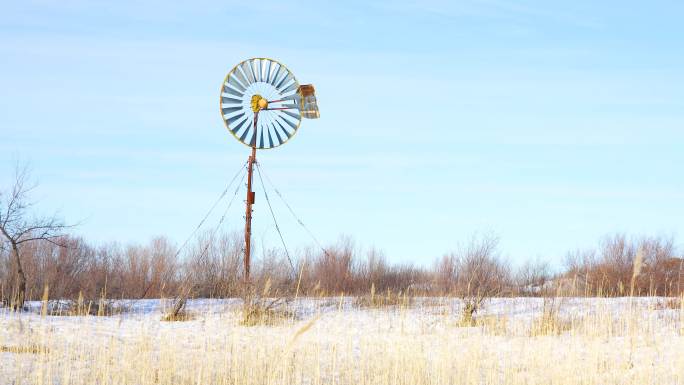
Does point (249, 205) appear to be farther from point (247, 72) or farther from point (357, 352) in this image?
point (357, 352)

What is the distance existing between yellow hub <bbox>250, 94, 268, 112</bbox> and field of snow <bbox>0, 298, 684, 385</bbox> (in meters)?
6.35

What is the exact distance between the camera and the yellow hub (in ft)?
52.6

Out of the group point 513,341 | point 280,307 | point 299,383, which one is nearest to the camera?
point 299,383

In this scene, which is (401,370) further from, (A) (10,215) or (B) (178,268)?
(B) (178,268)

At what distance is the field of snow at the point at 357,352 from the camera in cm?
700

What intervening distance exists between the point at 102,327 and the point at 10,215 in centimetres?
464

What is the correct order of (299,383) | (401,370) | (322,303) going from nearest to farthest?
(299,383) < (401,370) < (322,303)

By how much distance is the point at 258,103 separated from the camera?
1609cm

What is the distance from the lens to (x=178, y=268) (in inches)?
679

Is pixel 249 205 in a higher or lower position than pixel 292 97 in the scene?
lower

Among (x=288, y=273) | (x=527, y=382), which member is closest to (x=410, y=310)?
(x=288, y=273)

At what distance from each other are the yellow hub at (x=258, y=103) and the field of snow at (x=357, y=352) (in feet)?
20.8

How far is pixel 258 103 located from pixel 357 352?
869cm

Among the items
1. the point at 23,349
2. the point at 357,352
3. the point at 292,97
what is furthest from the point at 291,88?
the point at 23,349
